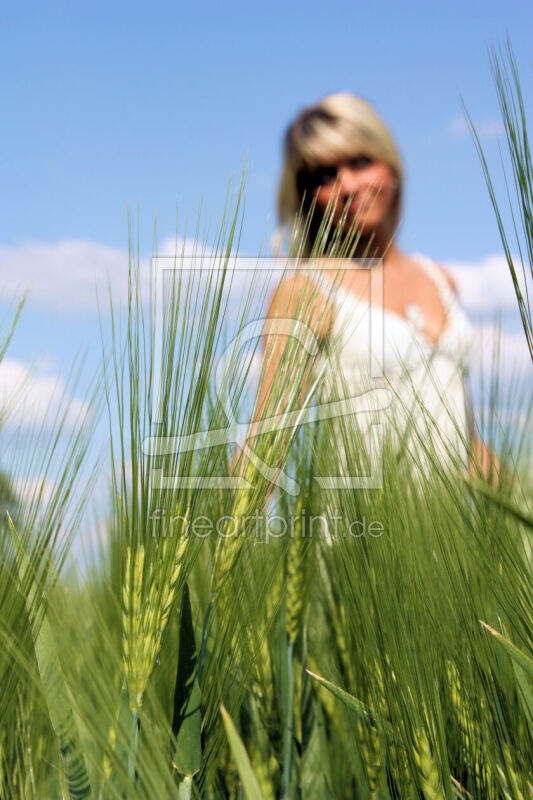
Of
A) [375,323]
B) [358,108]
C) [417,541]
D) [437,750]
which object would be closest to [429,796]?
[437,750]

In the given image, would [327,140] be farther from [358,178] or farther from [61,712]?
[61,712]

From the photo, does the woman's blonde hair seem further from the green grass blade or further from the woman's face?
the green grass blade

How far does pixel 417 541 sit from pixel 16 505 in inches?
11.5

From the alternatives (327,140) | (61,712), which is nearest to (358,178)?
(327,140)

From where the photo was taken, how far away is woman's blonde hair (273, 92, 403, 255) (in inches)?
64.4

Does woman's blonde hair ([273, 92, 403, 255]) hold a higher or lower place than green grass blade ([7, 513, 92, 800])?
higher

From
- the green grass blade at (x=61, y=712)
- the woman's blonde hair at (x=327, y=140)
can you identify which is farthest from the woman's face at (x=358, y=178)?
the green grass blade at (x=61, y=712)

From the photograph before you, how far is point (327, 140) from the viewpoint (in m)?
1.63

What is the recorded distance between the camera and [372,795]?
0.52m

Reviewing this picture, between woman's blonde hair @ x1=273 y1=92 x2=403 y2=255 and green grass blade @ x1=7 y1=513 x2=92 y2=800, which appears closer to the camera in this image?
Answer: green grass blade @ x1=7 y1=513 x2=92 y2=800

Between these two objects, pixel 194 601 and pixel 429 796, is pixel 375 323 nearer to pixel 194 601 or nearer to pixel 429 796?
pixel 194 601

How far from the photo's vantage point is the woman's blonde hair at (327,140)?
1.63 m

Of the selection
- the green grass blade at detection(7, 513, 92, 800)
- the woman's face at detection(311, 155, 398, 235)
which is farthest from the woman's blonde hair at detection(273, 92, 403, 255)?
the green grass blade at detection(7, 513, 92, 800)

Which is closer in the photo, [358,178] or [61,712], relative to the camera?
[61,712]
